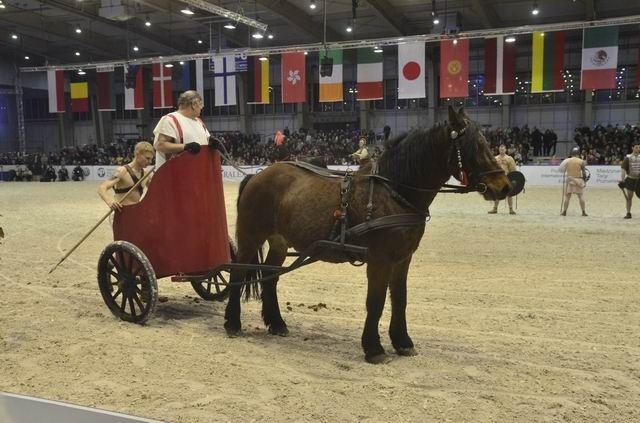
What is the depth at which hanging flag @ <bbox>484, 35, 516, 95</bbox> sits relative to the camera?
69.8 ft

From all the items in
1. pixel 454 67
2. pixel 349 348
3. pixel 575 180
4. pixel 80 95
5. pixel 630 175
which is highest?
pixel 454 67

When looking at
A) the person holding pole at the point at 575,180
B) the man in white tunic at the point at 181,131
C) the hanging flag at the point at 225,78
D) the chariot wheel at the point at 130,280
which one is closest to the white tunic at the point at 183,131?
the man in white tunic at the point at 181,131

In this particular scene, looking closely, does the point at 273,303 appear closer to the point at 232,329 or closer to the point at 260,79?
the point at 232,329

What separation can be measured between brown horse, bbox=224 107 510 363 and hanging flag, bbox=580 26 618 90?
1819cm

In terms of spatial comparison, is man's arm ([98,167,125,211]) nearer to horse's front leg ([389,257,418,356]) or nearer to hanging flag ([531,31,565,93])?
horse's front leg ([389,257,418,356])

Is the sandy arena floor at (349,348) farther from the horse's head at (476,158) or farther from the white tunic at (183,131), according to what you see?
the white tunic at (183,131)

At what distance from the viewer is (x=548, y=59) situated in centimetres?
2061

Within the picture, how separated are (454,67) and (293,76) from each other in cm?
663

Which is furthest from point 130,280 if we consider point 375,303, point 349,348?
point 375,303

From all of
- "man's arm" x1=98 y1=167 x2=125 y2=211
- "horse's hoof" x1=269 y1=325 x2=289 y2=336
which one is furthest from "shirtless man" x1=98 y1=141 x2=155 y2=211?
"horse's hoof" x1=269 y1=325 x2=289 y2=336

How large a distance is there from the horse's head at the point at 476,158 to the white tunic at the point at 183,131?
233cm

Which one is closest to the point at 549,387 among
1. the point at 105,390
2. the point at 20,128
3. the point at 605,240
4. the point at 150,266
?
the point at 105,390

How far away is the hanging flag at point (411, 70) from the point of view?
67.8 ft

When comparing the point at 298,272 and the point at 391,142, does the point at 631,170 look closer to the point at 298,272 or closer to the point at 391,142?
the point at 298,272
